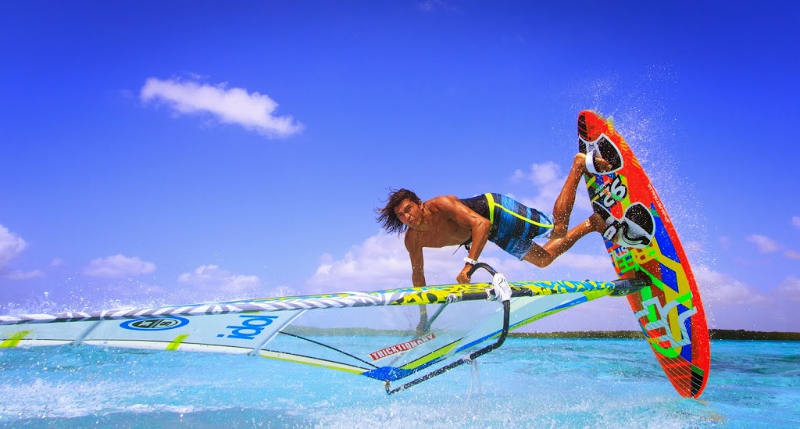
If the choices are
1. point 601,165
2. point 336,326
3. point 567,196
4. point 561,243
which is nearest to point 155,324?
point 336,326

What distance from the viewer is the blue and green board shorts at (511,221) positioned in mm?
5000

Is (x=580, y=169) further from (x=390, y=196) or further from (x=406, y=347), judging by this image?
(x=406, y=347)

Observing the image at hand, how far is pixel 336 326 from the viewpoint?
12.1 feet

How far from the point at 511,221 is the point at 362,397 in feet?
8.92

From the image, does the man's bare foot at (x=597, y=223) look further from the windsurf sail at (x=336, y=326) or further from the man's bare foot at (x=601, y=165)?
the windsurf sail at (x=336, y=326)

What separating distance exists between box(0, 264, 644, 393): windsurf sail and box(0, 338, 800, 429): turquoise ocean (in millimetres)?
469

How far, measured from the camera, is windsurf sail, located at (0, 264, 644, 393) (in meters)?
3.08

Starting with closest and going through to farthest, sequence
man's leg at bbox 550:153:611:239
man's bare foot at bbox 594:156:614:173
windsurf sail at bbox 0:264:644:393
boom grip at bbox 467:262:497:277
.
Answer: windsurf sail at bbox 0:264:644:393, boom grip at bbox 467:262:497:277, man's leg at bbox 550:153:611:239, man's bare foot at bbox 594:156:614:173

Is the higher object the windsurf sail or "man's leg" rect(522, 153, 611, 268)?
"man's leg" rect(522, 153, 611, 268)

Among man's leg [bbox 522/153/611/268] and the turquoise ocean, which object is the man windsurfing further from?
the turquoise ocean

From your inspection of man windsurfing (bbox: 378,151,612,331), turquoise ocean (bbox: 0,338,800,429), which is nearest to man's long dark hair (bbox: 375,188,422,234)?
man windsurfing (bbox: 378,151,612,331)

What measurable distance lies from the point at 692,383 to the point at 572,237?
2.10 meters

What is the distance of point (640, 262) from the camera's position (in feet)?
17.5

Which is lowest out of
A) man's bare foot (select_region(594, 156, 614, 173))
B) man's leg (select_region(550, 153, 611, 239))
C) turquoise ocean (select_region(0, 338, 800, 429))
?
turquoise ocean (select_region(0, 338, 800, 429))
